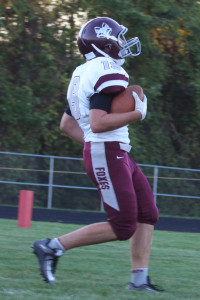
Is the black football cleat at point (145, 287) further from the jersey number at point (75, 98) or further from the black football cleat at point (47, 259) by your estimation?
the jersey number at point (75, 98)

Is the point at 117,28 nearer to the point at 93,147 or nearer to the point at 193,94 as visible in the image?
the point at 93,147

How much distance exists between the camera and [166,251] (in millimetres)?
6984

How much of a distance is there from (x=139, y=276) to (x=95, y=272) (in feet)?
2.44

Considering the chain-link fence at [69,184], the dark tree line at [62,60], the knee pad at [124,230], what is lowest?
the chain-link fence at [69,184]

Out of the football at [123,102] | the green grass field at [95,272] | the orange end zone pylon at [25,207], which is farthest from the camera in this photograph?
the orange end zone pylon at [25,207]

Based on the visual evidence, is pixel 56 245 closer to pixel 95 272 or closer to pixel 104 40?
pixel 95 272

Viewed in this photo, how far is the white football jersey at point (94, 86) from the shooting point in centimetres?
421

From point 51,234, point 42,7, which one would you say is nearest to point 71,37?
point 42,7

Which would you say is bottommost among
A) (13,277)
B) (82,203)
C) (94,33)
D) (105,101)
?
(82,203)

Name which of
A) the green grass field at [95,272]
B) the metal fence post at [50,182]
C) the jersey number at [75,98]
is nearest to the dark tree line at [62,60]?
the metal fence post at [50,182]

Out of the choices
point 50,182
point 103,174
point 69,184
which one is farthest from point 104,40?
point 69,184

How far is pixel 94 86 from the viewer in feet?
14.0

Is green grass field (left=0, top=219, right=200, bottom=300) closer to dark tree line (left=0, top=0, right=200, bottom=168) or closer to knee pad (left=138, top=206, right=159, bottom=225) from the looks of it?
knee pad (left=138, top=206, right=159, bottom=225)

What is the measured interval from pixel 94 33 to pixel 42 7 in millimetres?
12056
